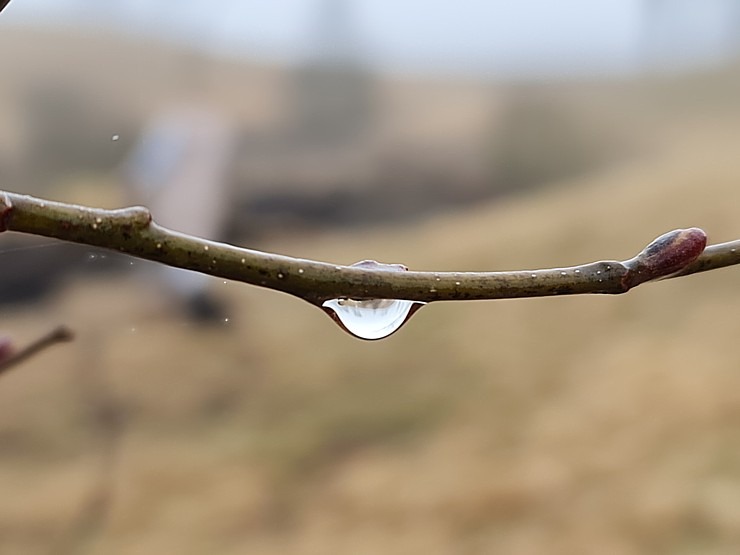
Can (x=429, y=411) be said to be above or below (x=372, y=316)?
above

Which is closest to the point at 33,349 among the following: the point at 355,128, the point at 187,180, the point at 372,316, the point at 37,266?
the point at 372,316

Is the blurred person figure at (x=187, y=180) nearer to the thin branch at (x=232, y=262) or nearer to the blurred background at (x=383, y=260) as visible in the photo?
the blurred background at (x=383, y=260)

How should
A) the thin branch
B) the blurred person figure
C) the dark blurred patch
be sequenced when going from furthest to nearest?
the blurred person figure → the dark blurred patch → the thin branch

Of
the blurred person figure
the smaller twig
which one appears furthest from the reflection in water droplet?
the blurred person figure

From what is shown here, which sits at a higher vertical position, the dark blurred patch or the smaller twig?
the dark blurred patch

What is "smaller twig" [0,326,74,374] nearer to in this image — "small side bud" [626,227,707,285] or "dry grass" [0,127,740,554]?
"small side bud" [626,227,707,285]

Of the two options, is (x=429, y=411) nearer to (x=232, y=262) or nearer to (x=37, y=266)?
(x=37, y=266)

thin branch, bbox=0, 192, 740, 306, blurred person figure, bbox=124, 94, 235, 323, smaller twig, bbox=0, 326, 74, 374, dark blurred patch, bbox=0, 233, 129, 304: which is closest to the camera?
thin branch, bbox=0, 192, 740, 306
